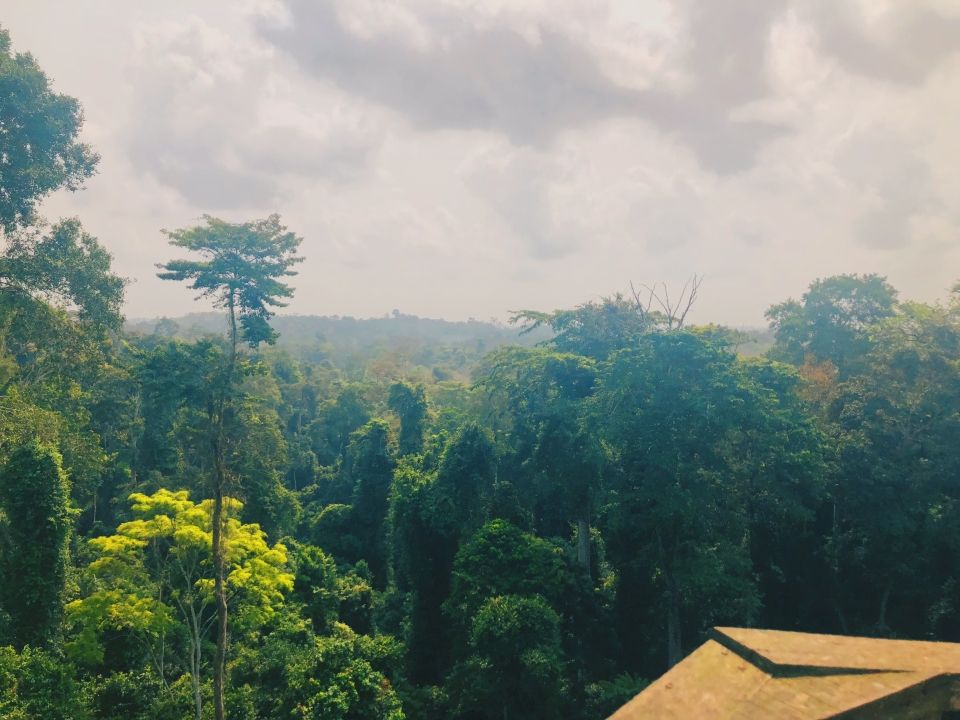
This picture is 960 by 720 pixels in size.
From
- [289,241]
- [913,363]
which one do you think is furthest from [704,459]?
[289,241]

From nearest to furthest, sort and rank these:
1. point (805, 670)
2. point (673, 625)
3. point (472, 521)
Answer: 1. point (805, 670)
2. point (673, 625)
3. point (472, 521)

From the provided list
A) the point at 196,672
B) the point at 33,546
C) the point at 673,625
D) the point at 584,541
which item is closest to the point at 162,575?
the point at 196,672

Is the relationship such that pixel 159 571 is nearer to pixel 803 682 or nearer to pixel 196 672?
pixel 196 672

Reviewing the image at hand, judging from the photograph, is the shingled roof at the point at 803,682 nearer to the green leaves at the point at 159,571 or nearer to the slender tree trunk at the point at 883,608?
the green leaves at the point at 159,571

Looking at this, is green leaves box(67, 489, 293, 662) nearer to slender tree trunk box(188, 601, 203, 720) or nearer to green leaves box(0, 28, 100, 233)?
slender tree trunk box(188, 601, 203, 720)

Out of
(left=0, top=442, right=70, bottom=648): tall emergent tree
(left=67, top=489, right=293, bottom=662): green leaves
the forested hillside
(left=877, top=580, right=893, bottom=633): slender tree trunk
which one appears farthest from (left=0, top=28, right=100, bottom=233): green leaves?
(left=877, top=580, right=893, bottom=633): slender tree trunk
